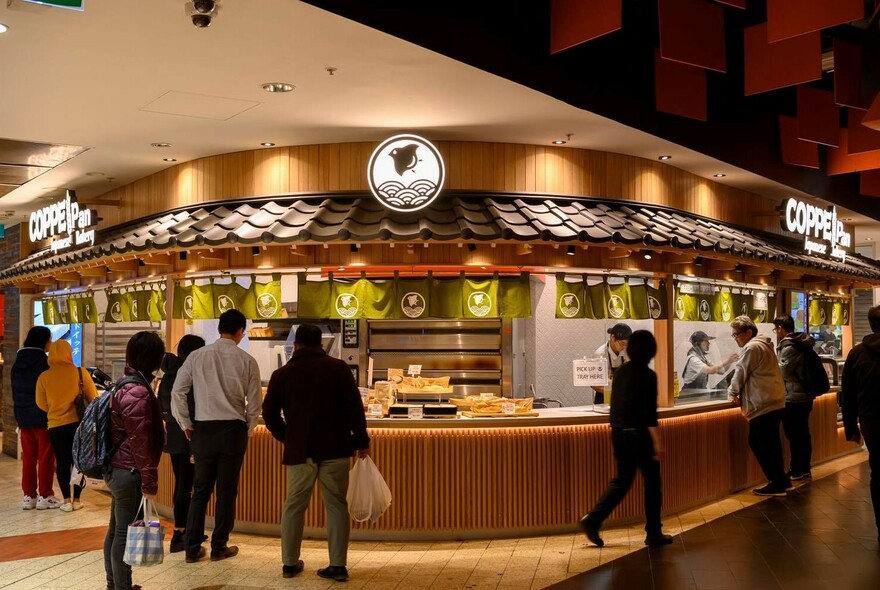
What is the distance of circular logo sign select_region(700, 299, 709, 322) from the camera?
1057cm

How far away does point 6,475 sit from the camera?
12.6 metres

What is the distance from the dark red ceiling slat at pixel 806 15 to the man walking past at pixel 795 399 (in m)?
5.26

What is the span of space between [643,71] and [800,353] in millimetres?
4627

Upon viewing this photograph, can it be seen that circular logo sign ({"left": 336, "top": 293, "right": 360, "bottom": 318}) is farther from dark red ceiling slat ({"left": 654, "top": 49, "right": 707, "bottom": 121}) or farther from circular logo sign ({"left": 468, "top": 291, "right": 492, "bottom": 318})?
dark red ceiling slat ({"left": 654, "top": 49, "right": 707, "bottom": 121})

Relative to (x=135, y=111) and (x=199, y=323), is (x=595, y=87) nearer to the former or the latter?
(x=135, y=111)

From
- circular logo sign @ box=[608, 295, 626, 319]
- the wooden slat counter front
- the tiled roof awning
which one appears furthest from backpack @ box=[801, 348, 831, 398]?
the wooden slat counter front

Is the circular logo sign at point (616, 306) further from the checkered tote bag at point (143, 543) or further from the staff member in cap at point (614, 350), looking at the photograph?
the checkered tote bag at point (143, 543)

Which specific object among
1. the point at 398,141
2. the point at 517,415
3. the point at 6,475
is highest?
the point at 398,141

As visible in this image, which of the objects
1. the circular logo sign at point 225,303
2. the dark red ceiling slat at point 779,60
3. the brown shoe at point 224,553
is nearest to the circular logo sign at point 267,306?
the circular logo sign at point 225,303

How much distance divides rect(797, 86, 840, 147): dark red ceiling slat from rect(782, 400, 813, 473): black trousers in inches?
140

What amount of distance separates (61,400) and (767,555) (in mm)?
7821

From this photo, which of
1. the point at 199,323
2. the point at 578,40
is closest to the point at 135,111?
the point at 199,323

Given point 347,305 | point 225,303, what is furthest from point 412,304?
point 225,303

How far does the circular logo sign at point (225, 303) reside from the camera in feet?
30.3
